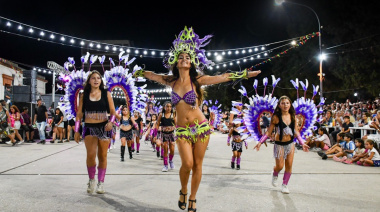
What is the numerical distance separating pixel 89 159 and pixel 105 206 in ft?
3.58

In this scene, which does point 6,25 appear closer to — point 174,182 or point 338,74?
point 174,182

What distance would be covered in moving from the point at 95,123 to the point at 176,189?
6.02 feet

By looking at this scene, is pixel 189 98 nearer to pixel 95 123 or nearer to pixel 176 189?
pixel 95 123

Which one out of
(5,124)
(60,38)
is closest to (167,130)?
(60,38)

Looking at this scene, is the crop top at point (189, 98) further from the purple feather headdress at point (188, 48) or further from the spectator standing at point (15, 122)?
the spectator standing at point (15, 122)

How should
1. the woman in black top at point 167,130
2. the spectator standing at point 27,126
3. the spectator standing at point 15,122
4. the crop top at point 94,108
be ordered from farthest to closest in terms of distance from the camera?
the spectator standing at point 27,126 < the spectator standing at point 15,122 < the woman in black top at point 167,130 < the crop top at point 94,108

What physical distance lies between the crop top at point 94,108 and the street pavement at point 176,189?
1307 mm

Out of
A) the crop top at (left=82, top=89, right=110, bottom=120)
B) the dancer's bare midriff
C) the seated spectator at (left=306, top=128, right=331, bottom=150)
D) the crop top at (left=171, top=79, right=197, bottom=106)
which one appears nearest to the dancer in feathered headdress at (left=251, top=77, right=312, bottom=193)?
the dancer's bare midriff

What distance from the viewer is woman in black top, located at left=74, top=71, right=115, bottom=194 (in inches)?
201

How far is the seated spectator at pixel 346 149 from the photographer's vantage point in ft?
31.9

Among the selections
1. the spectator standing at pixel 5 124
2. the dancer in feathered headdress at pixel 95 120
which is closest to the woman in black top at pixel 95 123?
the dancer in feathered headdress at pixel 95 120

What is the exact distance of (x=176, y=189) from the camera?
5.47 m

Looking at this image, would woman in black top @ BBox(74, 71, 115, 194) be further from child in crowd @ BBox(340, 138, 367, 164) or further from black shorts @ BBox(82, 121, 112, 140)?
child in crowd @ BBox(340, 138, 367, 164)

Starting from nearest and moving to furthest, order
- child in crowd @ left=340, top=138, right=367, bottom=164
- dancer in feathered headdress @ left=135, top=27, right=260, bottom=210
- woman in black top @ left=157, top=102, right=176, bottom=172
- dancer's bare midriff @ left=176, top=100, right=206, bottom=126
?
dancer in feathered headdress @ left=135, top=27, right=260, bottom=210 → dancer's bare midriff @ left=176, top=100, right=206, bottom=126 → woman in black top @ left=157, top=102, right=176, bottom=172 → child in crowd @ left=340, top=138, right=367, bottom=164
